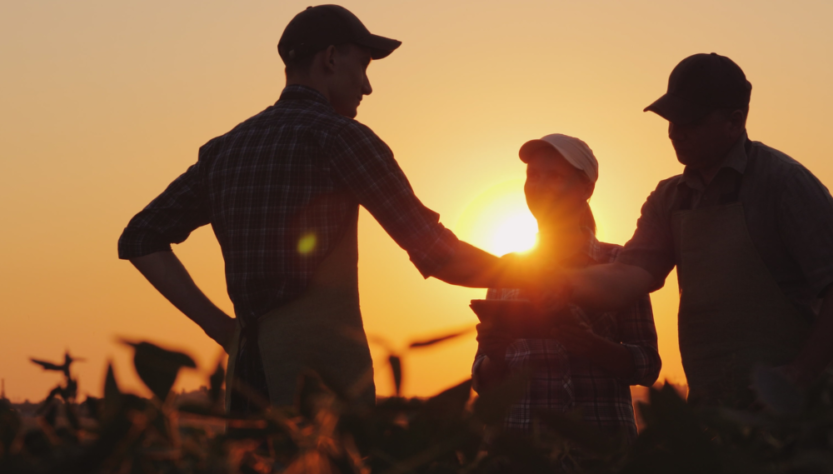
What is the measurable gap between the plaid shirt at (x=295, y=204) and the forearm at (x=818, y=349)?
1.30 m

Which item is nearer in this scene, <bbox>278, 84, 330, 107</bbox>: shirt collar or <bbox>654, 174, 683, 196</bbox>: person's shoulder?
<bbox>278, 84, 330, 107</bbox>: shirt collar

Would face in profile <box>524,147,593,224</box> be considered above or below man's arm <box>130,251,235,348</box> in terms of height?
above

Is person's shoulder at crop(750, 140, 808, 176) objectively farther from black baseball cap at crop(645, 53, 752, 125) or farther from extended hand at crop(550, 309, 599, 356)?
extended hand at crop(550, 309, 599, 356)

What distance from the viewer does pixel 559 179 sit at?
145 inches

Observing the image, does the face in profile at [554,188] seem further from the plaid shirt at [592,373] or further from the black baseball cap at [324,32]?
the black baseball cap at [324,32]

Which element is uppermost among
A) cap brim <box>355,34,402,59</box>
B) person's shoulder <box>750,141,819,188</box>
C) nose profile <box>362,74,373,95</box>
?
cap brim <box>355,34,402,59</box>

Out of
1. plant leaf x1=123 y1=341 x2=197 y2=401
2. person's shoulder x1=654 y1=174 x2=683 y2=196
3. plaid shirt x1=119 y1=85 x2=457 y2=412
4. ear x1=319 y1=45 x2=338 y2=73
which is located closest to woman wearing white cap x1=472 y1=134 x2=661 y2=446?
person's shoulder x1=654 y1=174 x2=683 y2=196

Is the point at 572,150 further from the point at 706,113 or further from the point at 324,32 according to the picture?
the point at 324,32

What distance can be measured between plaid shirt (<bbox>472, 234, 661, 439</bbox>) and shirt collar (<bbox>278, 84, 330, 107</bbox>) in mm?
1333

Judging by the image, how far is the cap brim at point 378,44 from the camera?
3064 mm

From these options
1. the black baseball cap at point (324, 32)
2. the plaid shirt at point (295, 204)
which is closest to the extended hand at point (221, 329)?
the plaid shirt at point (295, 204)

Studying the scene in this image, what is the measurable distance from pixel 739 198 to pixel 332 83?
1701 millimetres

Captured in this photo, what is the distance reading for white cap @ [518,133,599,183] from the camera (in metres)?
3.65

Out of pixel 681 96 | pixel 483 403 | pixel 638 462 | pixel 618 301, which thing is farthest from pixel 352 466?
pixel 681 96
